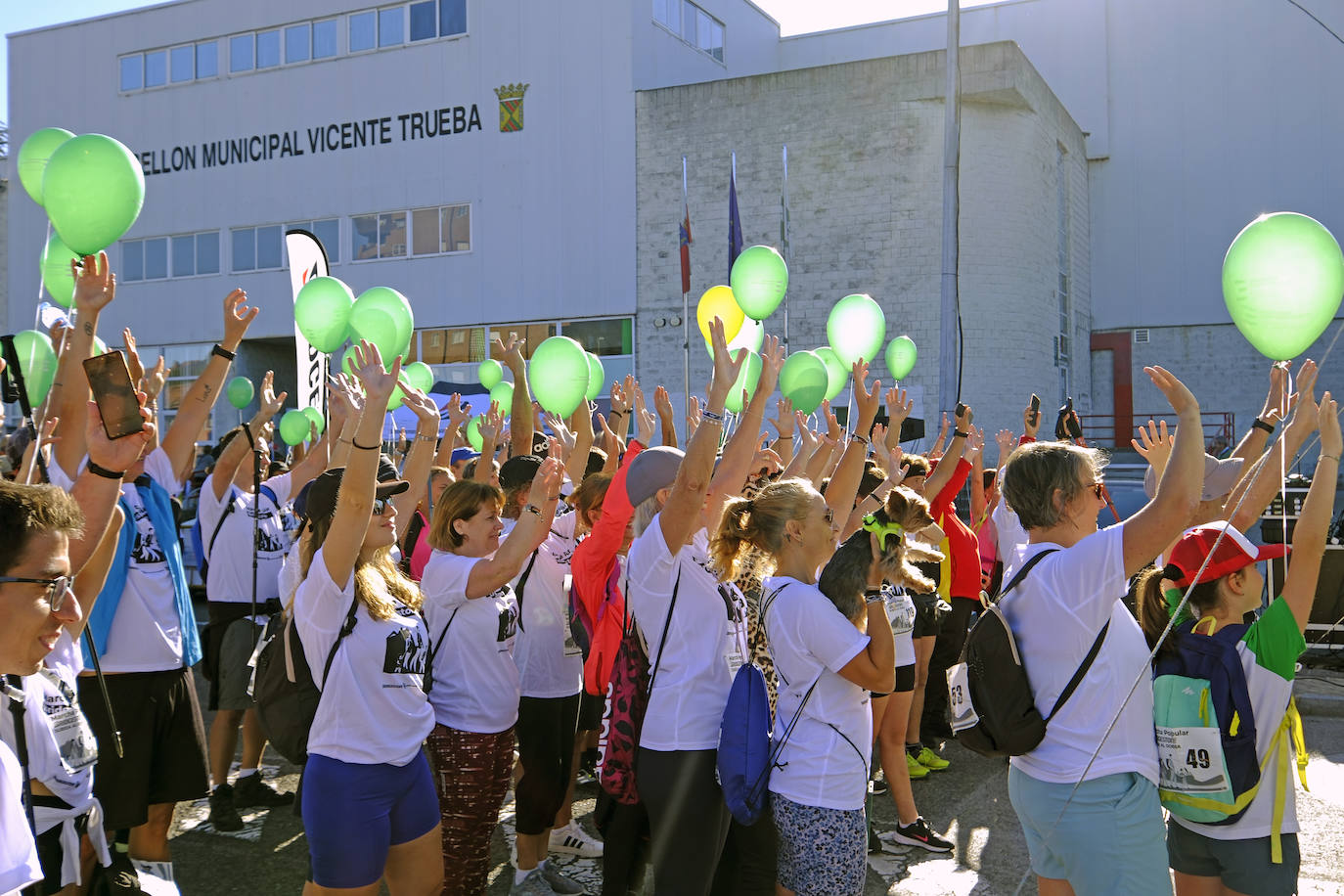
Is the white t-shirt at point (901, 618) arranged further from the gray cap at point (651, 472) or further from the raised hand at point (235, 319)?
the raised hand at point (235, 319)

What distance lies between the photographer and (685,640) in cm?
340

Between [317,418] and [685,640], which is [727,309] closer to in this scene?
[317,418]

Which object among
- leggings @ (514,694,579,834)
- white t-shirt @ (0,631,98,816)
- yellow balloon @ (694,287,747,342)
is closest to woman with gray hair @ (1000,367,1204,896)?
leggings @ (514,694,579,834)

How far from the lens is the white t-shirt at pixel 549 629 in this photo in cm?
444

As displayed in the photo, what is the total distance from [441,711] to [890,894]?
2.02 metres

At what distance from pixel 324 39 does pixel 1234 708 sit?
24544mm

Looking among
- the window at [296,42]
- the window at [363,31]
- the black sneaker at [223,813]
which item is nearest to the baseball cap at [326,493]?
the black sneaker at [223,813]

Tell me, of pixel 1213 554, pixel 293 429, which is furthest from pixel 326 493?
pixel 293 429

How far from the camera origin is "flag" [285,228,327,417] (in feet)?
21.1

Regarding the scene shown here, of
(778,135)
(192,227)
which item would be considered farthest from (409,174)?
(778,135)

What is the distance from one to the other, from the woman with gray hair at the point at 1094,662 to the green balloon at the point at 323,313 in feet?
13.8

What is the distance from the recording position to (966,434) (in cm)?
595

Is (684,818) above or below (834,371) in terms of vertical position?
below

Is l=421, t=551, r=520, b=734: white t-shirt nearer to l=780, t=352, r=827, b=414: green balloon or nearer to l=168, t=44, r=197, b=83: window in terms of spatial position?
A: l=780, t=352, r=827, b=414: green balloon
